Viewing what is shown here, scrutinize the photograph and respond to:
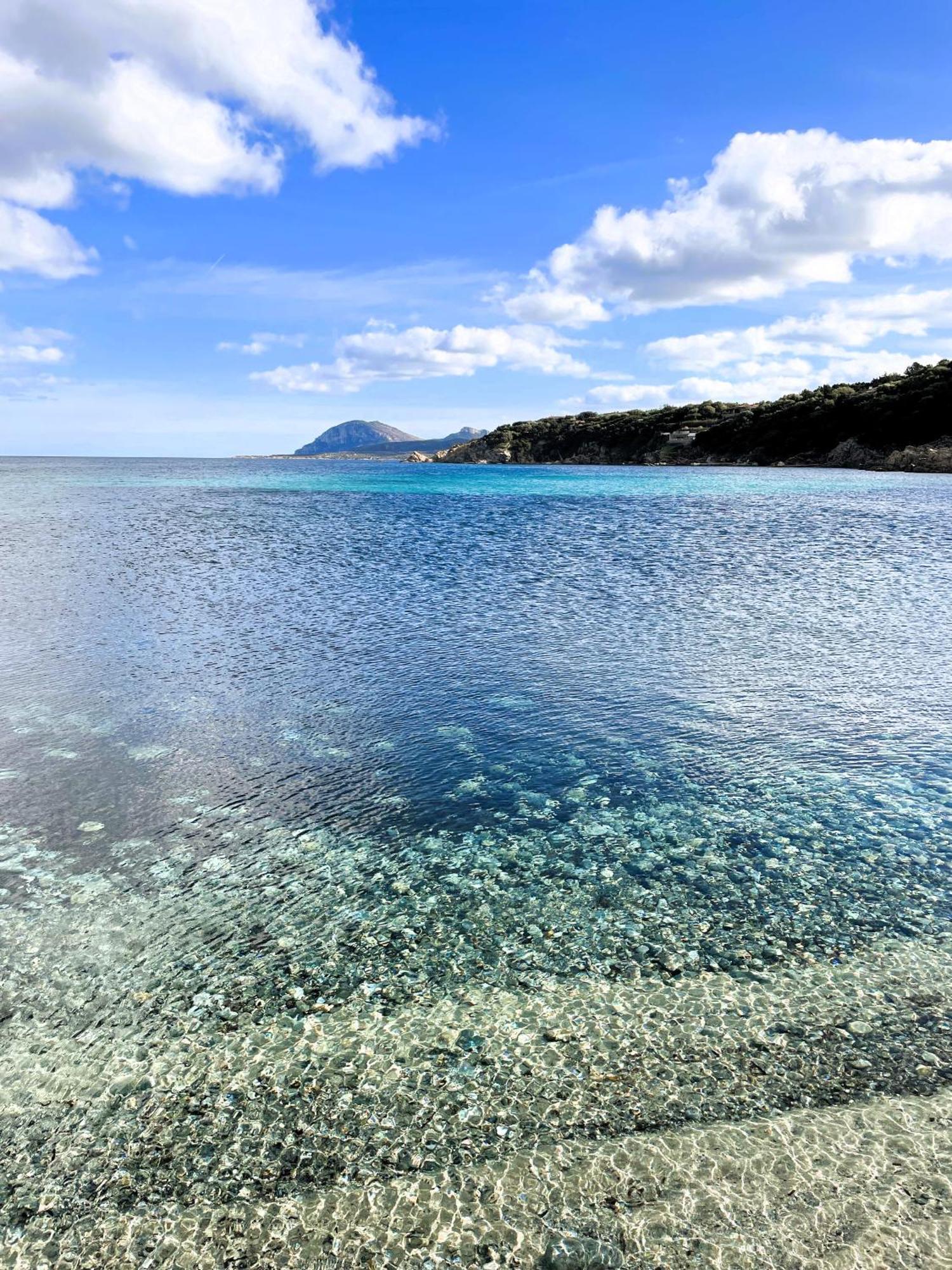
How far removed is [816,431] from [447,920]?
465ft

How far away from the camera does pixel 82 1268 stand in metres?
4.93

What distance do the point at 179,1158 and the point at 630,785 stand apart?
321 inches

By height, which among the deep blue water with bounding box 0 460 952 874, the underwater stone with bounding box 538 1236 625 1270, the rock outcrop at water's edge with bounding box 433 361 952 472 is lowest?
the underwater stone with bounding box 538 1236 625 1270

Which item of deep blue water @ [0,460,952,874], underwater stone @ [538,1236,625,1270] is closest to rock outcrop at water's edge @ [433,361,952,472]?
deep blue water @ [0,460,952,874]

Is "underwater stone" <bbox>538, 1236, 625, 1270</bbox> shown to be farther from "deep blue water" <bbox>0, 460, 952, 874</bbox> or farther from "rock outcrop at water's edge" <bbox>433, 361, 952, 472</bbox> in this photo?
"rock outcrop at water's edge" <bbox>433, 361, 952, 472</bbox>

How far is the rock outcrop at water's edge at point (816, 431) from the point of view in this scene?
348ft

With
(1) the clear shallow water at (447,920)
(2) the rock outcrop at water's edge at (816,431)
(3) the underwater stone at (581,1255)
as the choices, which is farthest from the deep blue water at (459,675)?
(2) the rock outcrop at water's edge at (816,431)

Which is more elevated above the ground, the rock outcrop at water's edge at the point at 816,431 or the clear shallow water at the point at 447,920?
the rock outcrop at water's edge at the point at 816,431

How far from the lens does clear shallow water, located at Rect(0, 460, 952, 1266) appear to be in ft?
18.2

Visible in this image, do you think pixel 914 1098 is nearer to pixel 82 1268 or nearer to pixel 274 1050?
pixel 274 1050

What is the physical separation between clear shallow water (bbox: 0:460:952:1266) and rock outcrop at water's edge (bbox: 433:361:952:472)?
10362cm

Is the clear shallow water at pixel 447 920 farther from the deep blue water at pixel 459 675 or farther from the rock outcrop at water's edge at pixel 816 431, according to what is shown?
the rock outcrop at water's edge at pixel 816 431

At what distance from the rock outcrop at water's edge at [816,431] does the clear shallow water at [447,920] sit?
10362 centimetres

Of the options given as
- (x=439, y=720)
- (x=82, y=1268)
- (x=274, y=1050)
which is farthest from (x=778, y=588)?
(x=82, y=1268)
